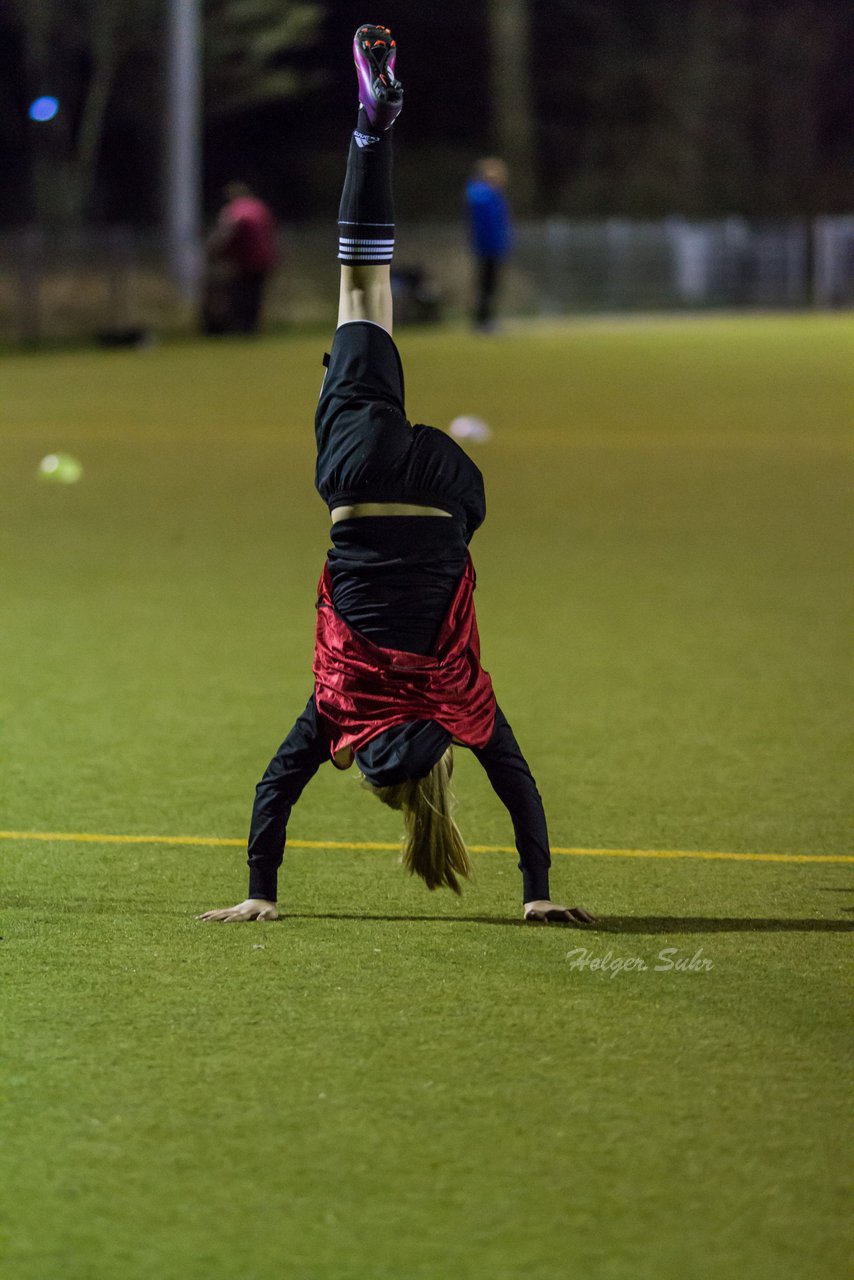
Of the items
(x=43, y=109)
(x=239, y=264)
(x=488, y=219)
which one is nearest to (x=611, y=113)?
(x=43, y=109)

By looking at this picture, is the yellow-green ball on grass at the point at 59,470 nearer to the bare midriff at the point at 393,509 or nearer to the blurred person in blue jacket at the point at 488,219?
the bare midriff at the point at 393,509

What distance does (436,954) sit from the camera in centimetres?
518

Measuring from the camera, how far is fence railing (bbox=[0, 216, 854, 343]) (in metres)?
33.1

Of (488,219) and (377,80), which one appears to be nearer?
(377,80)

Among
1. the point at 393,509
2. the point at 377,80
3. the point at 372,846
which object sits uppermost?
the point at 377,80

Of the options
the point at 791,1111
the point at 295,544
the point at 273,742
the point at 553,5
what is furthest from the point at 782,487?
A: the point at 553,5

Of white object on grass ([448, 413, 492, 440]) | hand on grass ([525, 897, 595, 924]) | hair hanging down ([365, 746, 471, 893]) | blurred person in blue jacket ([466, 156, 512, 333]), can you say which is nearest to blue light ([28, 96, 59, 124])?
blurred person in blue jacket ([466, 156, 512, 333])

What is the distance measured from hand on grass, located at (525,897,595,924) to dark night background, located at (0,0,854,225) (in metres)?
41.0

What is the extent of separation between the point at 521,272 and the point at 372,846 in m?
37.1

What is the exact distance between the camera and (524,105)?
4709 cm

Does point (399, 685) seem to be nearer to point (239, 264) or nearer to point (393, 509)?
point (393, 509)

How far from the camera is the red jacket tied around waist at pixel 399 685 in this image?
16.5 ft

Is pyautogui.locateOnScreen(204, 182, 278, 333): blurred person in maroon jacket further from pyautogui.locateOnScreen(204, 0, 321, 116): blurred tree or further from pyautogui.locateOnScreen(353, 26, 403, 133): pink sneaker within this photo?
pyautogui.locateOnScreen(353, 26, 403, 133): pink sneaker

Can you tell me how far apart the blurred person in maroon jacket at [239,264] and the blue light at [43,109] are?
4465mm
